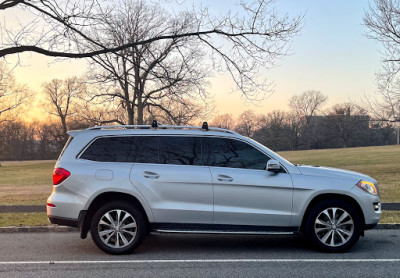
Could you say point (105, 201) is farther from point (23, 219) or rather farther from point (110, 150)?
point (23, 219)

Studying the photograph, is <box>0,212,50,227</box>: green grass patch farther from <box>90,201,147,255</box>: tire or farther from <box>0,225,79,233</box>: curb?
<box>90,201,147,255</box>: tire

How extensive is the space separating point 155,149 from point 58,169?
1.45 m

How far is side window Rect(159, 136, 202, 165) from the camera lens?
5859 millimetres

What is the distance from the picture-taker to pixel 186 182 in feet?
18.7

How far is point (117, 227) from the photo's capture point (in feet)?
18.6

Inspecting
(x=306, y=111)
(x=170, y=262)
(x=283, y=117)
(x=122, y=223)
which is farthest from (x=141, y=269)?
(x=306, y=111)

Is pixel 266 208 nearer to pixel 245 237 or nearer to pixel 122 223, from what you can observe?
pixel 245 237

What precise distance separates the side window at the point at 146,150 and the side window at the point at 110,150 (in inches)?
3.6

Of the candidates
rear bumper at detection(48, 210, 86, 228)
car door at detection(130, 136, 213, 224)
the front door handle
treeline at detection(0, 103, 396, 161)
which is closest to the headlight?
the front door handle

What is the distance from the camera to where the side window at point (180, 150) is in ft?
19.2

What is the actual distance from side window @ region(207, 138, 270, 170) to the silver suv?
0.05 ft

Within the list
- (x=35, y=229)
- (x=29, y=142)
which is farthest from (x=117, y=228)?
(x=29, y=142)

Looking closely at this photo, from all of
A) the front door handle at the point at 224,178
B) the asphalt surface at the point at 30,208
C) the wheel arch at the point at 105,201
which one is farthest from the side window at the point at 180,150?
the asphalt surface at the point at 30,208

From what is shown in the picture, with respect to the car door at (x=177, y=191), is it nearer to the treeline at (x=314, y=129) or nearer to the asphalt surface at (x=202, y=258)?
the asphalt surface at (x=202, y=258)
